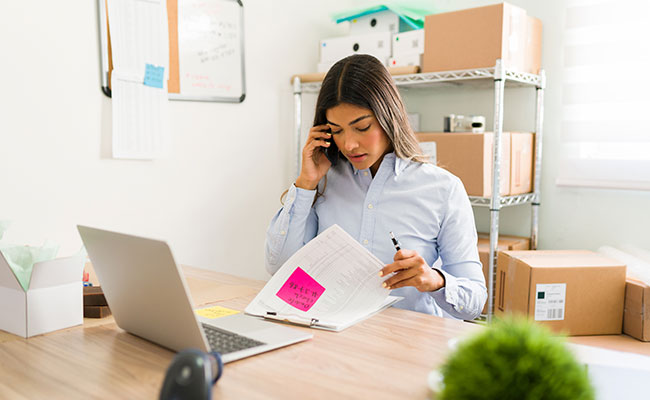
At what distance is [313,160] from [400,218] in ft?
0.93

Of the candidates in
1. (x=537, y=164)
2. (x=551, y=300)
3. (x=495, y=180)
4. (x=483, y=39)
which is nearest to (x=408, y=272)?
(x=551, y=300)

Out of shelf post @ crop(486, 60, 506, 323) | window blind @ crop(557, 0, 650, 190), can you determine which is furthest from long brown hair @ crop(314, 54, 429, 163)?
window blind @ crop(557, 0, 650, 190)

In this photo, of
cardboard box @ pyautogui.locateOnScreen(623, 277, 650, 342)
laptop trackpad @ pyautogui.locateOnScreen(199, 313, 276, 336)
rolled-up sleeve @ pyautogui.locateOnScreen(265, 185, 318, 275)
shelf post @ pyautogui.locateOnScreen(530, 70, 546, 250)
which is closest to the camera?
laptop trackpad @ pyautogui.locateOnScreen(199, 313, 276, 336)

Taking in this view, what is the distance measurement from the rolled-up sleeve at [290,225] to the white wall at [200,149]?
0.86 metres

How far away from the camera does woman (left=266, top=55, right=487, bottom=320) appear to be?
4.53 ft

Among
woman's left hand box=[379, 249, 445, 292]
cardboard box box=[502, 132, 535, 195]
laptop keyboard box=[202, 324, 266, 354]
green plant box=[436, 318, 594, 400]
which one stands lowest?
laptop keyboard box=[202, 324, 266, 354]

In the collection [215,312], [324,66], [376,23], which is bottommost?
[215,312]

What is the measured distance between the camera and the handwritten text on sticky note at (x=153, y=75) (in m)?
2.13

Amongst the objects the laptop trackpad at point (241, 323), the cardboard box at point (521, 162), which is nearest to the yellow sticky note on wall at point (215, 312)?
the laptop trackpad at point (241, 323)

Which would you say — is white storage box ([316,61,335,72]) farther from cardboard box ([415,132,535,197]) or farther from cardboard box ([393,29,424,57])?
cardboard box ([415,132,535,197])

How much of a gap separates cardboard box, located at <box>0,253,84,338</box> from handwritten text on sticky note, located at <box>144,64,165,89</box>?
1.24 meters

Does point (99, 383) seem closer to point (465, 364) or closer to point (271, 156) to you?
point (465, 364)

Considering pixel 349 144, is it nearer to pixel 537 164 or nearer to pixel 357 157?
pixel 357 157

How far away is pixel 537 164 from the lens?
2.46 metres
